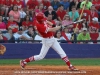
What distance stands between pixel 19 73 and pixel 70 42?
7.28 meters

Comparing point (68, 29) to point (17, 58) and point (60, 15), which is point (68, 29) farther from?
point (17, 58)

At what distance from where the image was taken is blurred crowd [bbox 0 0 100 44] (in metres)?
17.1

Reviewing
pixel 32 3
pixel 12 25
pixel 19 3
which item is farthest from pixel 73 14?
pixel 12 25

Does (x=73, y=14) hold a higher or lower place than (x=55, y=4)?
lower

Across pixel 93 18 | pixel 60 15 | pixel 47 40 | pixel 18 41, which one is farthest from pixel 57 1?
pixel 47 40

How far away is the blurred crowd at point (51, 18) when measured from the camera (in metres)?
17.1

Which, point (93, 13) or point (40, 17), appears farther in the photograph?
point (93, 13)

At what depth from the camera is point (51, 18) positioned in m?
17.3

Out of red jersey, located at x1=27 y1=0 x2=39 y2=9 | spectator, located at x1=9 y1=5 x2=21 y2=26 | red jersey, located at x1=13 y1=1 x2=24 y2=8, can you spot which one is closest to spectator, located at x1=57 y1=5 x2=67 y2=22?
red jersey, located at x1=27 y1=0 x2=39 y2=9

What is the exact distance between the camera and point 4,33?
→ 1680 cm

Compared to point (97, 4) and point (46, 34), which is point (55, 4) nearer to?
point (97, 4)

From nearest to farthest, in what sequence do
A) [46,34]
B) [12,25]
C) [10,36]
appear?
[46,34], [10,36], [12,25]

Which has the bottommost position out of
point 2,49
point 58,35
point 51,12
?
point 2,49

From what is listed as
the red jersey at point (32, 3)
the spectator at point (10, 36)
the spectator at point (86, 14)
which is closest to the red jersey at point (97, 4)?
the spectator at point (86, 14)
